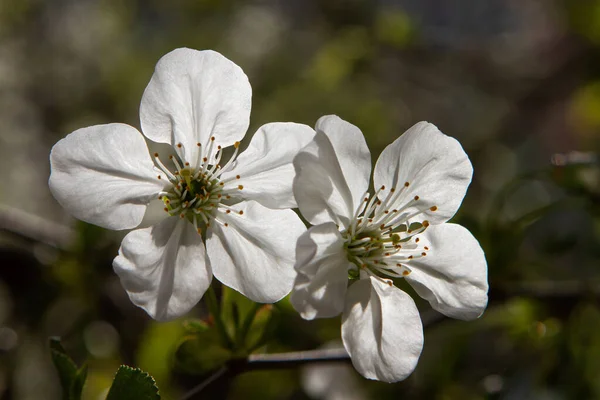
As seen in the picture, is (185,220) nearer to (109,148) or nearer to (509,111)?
(109,148)

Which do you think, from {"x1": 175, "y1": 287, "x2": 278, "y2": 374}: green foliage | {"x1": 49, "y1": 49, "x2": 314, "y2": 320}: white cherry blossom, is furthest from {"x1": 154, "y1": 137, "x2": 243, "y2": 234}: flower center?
{"x1": 175, "y1": 287, "x2": 278, "y2": 374}: green foliage

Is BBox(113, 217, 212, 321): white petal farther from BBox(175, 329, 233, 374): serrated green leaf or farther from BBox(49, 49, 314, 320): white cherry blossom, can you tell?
BBox(175, 329, 233, 374): serrated green leaf

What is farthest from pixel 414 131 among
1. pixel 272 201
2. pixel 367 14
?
pixel 367 14

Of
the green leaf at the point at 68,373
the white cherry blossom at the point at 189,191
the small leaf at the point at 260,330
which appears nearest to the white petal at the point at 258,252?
the white cherry blossom at the point at 189,191

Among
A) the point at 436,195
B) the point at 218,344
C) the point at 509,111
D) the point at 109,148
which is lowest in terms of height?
the point at 509,111

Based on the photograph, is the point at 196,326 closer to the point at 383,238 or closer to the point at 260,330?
the point at 260,330

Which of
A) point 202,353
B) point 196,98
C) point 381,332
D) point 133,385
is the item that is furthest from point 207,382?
point 196,98
